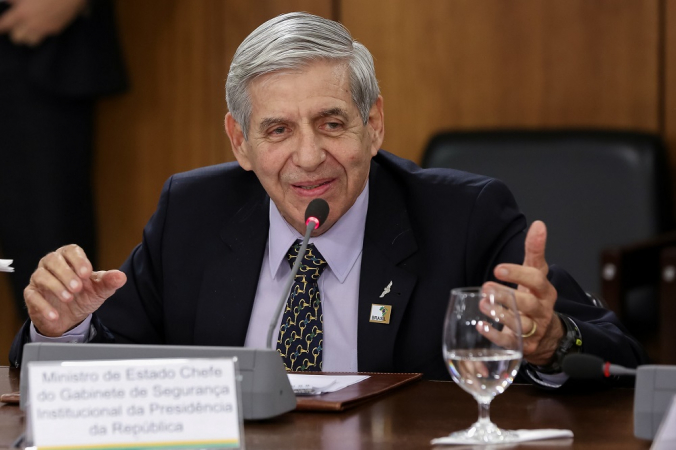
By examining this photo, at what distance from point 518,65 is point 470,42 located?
0.20 metres

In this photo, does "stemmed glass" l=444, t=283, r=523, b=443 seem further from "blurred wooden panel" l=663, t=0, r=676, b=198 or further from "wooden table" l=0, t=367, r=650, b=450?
"blurred wooden panel" l=663, t=0, r=676, b=198

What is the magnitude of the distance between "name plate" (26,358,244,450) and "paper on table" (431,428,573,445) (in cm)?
27

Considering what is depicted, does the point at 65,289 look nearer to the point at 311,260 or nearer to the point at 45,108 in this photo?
the point at 311,260

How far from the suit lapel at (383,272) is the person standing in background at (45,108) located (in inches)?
88.2

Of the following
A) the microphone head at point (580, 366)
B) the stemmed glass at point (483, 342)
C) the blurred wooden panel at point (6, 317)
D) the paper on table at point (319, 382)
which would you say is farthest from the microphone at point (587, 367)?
the blurred wooden panel at point (6, 317)

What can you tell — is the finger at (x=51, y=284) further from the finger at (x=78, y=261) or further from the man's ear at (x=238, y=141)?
the man's ear at (x=238, y=141)

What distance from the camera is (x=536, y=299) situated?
1.66m

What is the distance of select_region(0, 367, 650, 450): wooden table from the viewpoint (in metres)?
1.40

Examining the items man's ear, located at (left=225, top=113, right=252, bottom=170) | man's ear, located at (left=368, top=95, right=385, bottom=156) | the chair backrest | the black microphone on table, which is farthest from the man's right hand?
the chair backrest

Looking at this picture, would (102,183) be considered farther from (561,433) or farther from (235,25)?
(561,433)

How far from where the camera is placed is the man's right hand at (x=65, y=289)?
6.07 ft

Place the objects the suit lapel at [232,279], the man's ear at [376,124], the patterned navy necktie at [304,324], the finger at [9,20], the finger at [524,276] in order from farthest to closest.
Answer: the finger at [9,20]
the man's ear at [376,124]
the suit lapel at [232,279]
the patterned navy necktie at [304,324]
the finger at [524,276]

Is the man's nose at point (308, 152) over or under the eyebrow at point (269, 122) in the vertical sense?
under

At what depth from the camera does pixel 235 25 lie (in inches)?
171
